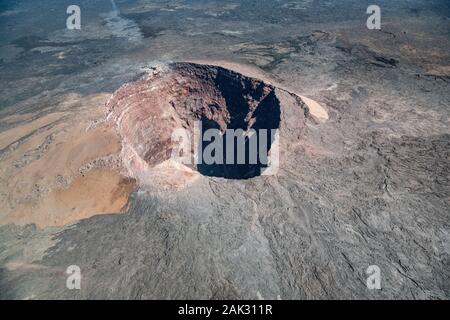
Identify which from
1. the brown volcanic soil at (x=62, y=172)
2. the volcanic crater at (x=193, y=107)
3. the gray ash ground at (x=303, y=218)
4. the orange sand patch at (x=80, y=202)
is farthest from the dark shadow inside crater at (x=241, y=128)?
the brown volcanic soil at (x=62, y=172)

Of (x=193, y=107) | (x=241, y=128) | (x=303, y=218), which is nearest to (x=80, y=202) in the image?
(x=303, y=218)

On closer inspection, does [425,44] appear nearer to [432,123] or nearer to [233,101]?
[432,123]

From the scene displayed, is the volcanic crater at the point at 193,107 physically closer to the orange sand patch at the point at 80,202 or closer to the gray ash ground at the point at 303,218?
the gray ash ground at the point at 303,218

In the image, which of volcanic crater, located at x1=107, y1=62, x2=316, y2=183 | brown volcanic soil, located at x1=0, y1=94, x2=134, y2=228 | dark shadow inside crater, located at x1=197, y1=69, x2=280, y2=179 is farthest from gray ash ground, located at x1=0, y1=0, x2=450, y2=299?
dark shadow inside crater, located at x1=197, y1=69, x2=280, y2=179

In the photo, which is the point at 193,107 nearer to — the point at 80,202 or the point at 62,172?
the point at 62,172

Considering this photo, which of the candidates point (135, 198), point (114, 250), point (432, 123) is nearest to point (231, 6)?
point (432, 123)

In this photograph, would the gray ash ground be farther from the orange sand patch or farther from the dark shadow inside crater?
the dark shadow inside crater

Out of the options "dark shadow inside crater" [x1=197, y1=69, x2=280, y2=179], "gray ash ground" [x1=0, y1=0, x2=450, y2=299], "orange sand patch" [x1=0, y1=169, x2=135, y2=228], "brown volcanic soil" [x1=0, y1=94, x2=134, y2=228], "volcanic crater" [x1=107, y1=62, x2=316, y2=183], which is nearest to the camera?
"gray ash ground" [x1=0, y1=0, x2=450, y2=299]

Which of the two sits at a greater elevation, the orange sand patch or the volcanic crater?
the volcanic crater

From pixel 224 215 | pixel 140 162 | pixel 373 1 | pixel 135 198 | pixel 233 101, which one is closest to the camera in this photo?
pixel 224 215

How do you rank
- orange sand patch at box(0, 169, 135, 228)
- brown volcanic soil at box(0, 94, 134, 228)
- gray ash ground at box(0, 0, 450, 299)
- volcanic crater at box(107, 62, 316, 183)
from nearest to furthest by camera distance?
gray ash ground at box(0, 0, 450, 299)
orange sand patch at box(0, 169, 135, 228)
brown volcanic soil at box(0, 94, 134, 228)
volcanic crater at box(107, 62, 316, 183)

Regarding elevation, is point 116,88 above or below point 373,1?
below
